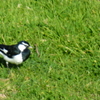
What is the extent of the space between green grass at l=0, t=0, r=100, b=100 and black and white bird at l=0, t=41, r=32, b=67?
252 millimetres

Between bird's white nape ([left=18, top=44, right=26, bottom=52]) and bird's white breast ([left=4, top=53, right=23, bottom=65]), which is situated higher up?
bird's white nape ([left=18, top=44, right=26, bottom=52])

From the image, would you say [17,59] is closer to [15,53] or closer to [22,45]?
[15,53]

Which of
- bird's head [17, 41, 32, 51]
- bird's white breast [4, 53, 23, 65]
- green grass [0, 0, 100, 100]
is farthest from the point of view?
bird's head [17, 41, 32, 51]

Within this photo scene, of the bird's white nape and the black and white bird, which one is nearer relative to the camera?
the black and white bird

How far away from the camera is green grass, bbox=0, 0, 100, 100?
207 inches

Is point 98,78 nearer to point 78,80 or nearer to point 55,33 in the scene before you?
point 78,80

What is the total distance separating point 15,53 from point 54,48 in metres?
0.96

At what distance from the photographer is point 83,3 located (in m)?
7.25

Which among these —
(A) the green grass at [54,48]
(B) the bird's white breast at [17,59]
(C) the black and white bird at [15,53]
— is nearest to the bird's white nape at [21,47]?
(C) the black and white bird at [15,53]

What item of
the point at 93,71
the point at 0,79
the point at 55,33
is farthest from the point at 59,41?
the point at 0,79

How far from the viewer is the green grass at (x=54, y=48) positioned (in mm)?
5270

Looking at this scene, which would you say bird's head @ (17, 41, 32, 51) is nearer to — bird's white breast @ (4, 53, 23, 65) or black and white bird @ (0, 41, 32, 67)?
black and white bird @ (0, 41, 32, 67)

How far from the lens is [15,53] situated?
217 inches

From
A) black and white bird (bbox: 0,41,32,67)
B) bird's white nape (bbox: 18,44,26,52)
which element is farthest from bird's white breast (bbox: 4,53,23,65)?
bird's white nape (bbox: 18,44,26,52)
